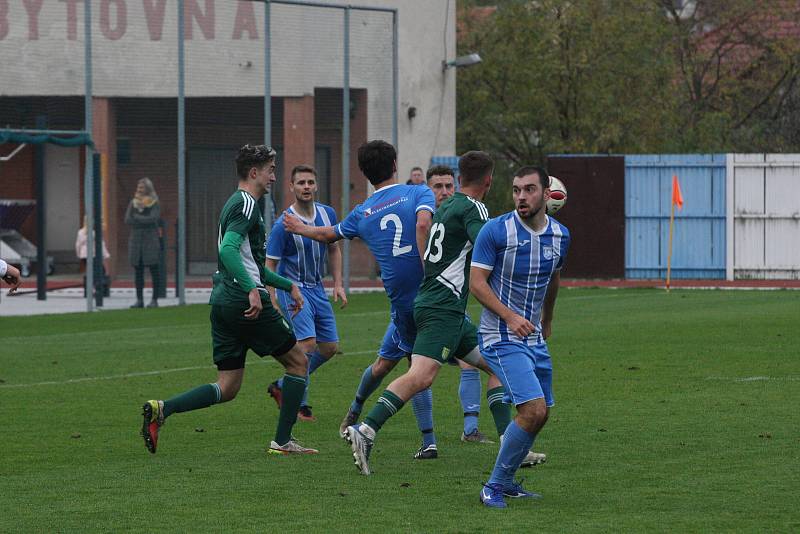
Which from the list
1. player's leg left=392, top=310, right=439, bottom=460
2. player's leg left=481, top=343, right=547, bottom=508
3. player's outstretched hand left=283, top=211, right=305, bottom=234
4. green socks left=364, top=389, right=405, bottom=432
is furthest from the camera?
player's outstretched hand left=283, top=211, right=305, bottom=234

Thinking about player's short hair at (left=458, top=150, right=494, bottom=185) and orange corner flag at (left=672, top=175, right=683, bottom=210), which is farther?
orange corner flag at (left=672, top=175, right=683, bottom=210)

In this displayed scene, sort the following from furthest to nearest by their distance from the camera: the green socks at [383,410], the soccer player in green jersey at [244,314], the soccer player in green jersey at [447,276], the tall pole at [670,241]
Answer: the tall pole at [670,241]
the soccer player in green jersey at [244,314]
the soccer player in green jersey at [447,276]
the green socks at [383,410]

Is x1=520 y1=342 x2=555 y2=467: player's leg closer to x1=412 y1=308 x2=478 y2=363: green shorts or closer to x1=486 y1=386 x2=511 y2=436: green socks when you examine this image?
x1=412 y1=308 x2=478 y2=363: green shorts

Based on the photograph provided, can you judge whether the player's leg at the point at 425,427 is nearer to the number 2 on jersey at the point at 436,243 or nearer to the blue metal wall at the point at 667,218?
the number 2 on jersey at the point at 436,243

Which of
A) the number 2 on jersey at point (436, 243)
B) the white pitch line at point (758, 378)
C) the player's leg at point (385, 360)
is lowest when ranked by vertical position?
the white pitch line at point (758, 378)

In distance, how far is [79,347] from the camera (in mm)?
17203

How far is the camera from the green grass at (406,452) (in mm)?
7145

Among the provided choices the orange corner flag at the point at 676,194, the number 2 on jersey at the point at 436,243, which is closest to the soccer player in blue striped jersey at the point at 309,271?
the number 2 on jersey at the point at 436,243

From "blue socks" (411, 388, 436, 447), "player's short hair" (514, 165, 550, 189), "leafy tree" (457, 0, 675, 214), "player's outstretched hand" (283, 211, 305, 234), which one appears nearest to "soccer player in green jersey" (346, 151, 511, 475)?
"blue socks" (411, 388, 436, 447)

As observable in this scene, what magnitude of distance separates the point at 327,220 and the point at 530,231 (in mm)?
4013

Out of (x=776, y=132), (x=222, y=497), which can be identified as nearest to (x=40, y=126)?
(x=222, y=497)

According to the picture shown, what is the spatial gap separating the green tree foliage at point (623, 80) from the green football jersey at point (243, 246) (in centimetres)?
2676

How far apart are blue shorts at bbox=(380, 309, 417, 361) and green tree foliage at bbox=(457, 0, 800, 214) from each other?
2627 cm

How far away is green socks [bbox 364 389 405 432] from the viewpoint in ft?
26.7
